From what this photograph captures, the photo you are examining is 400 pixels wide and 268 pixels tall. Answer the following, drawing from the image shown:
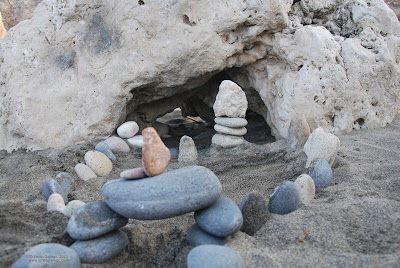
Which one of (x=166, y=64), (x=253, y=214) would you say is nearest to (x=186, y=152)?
(x=166, y=64)

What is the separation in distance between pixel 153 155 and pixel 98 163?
1467 millimetres

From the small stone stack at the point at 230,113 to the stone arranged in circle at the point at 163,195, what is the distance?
213 cm

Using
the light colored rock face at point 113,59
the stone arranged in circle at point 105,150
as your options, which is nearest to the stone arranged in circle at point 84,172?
the stone arranged in circle at point 105,150

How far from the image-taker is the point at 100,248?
1.81 metres

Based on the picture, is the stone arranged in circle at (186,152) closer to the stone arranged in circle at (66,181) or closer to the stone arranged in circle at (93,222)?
the stone arranged in circle at (66,181)

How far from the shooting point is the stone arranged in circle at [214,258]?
1514 mm

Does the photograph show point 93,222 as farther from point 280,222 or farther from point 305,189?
point 305,189

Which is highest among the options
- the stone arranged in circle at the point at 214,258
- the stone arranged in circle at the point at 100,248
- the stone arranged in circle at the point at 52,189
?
the stone arranged in circle at the point at 214,258

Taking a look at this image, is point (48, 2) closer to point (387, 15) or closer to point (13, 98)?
point (13, 98)

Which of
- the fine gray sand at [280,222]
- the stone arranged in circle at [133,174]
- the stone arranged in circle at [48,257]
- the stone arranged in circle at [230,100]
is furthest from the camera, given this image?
the stone arranged in circle at [230,100]

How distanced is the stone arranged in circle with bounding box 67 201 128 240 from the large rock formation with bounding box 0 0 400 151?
2.15m

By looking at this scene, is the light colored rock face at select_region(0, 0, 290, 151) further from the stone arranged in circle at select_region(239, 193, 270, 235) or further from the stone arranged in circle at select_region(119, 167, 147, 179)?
the stone arranged in circle at select_region(239, 193, 270, 235)

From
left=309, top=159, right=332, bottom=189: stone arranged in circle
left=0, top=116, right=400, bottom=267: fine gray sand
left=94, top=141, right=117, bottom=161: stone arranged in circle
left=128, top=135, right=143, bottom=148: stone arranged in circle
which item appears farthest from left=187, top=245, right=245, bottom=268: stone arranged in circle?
left=128, top=135, right=143, bottom=148: stone arranged in circle

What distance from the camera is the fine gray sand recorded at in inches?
67.9
